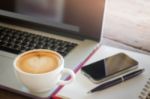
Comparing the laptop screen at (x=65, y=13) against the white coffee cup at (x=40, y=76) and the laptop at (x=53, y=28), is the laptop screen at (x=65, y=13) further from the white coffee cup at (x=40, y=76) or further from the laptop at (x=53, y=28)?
the white coffee cup at (x=40, y=76)

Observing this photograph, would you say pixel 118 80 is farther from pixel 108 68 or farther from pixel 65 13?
pixel 65 13

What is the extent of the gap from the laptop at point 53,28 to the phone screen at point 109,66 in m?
0.04

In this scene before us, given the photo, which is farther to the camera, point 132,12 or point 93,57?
point 132,12

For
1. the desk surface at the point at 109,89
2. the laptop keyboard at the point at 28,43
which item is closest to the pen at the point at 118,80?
the desk surface at the point at 109,89

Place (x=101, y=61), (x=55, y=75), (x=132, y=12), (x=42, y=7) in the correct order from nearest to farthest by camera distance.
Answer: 1. (x=55, y=75)
2. (x=101, y=61)
3. (x=42, y=7)
4. (x=132, y=12)

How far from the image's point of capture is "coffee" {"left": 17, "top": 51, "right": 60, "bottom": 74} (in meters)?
0.59

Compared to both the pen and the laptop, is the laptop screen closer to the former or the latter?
the laptop

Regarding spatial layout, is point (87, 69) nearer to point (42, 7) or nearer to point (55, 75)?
point (55, 75)

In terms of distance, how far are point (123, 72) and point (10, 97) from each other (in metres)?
0.25

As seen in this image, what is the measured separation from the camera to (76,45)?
2.51ft

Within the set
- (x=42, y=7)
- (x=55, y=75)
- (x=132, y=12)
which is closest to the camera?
(x=55, y=75)

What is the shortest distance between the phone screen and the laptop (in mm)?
43

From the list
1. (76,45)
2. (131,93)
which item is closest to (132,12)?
(76,45)

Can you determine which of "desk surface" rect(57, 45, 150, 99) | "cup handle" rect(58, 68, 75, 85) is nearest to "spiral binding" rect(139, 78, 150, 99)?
"desk surface" rect(57, 45, 150, 99)
